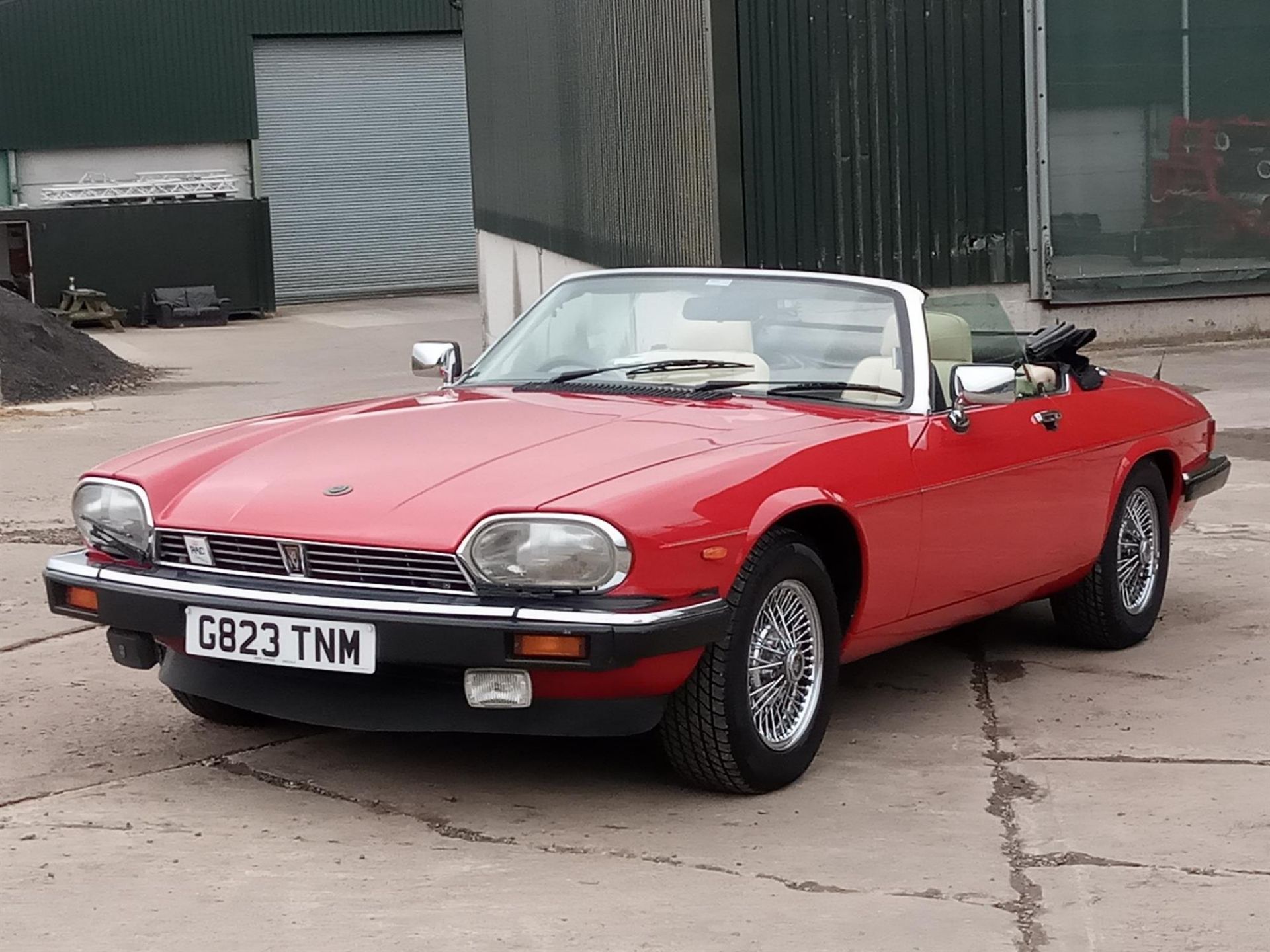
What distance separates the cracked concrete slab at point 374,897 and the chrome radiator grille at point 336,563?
0.59m

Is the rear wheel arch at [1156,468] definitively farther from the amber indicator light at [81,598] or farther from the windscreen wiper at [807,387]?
the amber indicator light at [81,598]

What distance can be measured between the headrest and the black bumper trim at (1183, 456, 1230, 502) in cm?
122

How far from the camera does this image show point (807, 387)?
565cm

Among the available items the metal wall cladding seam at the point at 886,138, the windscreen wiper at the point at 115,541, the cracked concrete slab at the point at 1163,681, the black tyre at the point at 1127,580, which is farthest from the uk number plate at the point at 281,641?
the metal wall cladding seam at the point at 886,138

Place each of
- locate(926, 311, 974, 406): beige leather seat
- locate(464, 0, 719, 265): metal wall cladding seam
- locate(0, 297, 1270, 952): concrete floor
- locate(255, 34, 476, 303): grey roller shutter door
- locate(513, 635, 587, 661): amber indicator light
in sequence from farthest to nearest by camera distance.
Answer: locate(255, 34, 476, 303): grey roller shutter door < locate(464, 0, 719, 265): metal wall cladding seam < locate(926, 311, 974, 406): beige leather seat < locate(513, 635, 587, 661): amber indicator light < locate(0, 297, 1270, 952): concrete floor

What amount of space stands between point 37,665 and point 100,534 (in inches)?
64.9

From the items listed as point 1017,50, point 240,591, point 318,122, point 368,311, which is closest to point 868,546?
point 240,591

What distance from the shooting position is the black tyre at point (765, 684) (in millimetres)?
4711

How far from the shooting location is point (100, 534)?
16.8ft

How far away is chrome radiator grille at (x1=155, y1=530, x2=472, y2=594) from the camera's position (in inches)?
179

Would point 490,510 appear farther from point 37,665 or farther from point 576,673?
point 37,665

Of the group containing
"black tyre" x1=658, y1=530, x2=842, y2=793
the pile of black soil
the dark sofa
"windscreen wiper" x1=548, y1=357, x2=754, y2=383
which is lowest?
the dark sofa

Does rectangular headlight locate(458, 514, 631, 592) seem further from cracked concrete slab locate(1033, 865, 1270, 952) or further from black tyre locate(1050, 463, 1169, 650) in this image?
black tyre locate(1050, 463, 1169, 650)

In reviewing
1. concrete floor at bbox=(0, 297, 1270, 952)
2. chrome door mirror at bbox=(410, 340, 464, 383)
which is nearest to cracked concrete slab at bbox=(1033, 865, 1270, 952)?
concrete floor at bbox=(0, 297, 1270, 952)
